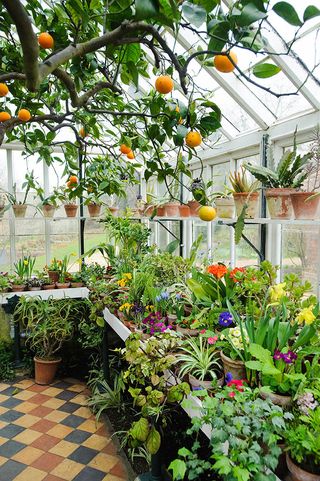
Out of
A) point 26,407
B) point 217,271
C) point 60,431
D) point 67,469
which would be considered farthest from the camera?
point 26,407

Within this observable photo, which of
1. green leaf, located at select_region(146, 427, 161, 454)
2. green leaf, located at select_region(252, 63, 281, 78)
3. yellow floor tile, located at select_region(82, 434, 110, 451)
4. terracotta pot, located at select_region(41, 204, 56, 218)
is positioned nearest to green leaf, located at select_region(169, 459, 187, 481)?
green leaf, located at select_region(146, 427, 161, 454)

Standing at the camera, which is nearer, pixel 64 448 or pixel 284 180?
pixel 284 180

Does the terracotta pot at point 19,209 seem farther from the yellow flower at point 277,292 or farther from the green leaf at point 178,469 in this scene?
the green leaf at point 178,469

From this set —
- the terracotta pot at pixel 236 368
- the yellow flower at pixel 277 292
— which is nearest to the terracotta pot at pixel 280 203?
the yellow flower at pixel 277 292

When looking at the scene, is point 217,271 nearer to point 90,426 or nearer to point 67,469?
point 67,469

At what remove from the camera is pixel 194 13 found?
0.72 metres

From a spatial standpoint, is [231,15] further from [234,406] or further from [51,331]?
[51,331]

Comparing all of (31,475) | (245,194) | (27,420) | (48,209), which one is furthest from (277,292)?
(48,209)

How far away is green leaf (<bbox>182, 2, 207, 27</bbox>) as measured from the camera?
0.70 m

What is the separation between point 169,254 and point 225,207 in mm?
885

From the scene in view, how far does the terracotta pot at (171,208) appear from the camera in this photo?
127 inches

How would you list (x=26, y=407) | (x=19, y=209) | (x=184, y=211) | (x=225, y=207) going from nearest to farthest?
(x=225, y=207) → (x=184, y=211) → (x=26, y=407) → (x=19, y=209)

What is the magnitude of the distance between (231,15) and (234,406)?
974 millimetres

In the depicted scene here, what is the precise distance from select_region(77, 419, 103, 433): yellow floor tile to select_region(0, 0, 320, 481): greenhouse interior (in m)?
0.01
